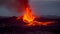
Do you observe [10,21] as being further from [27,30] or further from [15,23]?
[27,30]

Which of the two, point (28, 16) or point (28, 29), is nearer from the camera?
point (28, 29)

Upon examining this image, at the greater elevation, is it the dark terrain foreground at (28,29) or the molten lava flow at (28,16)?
the molten lava flow at (28,16)

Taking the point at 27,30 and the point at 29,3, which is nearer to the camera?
the point at 27,30

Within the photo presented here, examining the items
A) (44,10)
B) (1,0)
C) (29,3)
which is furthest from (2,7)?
(44,10)

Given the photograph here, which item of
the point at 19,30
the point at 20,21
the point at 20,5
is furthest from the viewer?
the point at 20,5

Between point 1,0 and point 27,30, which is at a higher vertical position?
point 1,0

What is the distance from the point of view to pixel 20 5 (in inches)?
228

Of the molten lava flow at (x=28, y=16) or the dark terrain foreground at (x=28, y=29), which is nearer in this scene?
the dark terrain foreground at (x=28, y=29)

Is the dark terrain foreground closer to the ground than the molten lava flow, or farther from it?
closer to the ground

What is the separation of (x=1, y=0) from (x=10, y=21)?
130cm

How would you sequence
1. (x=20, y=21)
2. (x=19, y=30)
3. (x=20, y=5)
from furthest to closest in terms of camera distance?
(x=20, y=5)
(x=20, y=21)
(x=19, y=30)

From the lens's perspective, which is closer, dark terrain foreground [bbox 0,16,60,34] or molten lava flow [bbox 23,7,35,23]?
dark terrain foreground [bbox 0,16,60,34]

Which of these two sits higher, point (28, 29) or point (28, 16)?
point (28, 16)

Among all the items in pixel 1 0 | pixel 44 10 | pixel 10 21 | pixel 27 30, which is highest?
pixel 1 0
